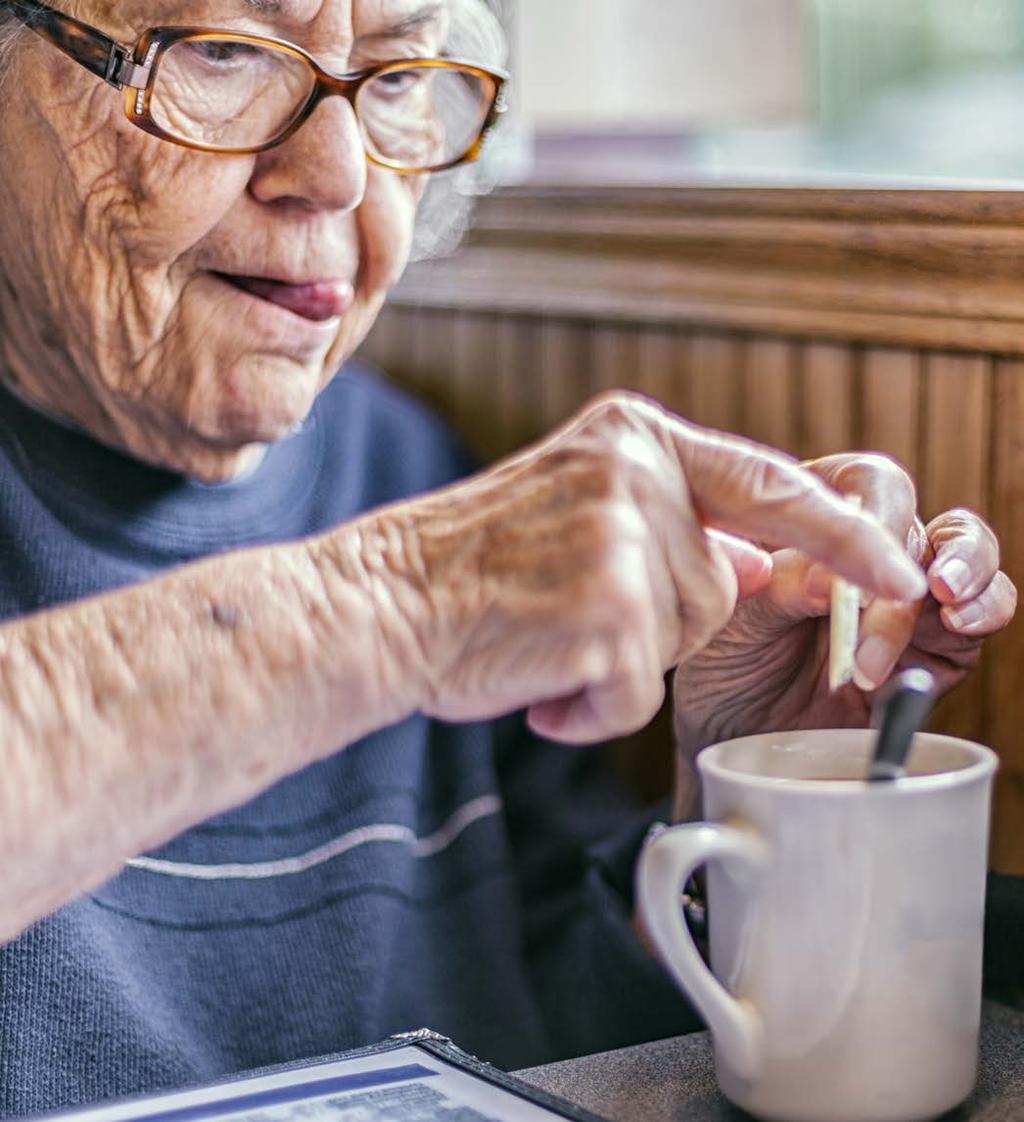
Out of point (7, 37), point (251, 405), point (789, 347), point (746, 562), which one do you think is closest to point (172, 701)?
point (746, 562)

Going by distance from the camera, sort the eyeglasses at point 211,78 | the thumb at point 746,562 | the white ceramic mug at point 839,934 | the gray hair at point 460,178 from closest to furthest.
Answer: the white ceramic mug at point 839,934
the thumb at point 746,562
the eyeglasses at point 211,78
the gray hair at point 460,178

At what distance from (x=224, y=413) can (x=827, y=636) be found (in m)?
0.48

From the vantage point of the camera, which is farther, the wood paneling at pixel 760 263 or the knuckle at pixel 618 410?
the wood paneling at pixel 760 263

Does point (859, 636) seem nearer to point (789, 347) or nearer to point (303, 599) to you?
point (303, 599)

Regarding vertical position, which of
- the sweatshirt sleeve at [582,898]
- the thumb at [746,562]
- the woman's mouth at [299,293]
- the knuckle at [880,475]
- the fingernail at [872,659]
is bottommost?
the sweatshirt sleeve at [582,898]

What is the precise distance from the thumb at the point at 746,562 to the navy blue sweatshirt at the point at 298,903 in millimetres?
380

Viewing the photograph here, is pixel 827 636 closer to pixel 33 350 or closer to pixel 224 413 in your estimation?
pixel 224 413

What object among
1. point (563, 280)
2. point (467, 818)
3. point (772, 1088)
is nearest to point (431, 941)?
point (467, 818)

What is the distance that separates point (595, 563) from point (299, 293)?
0.52 meters

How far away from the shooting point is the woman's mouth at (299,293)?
1203 mm

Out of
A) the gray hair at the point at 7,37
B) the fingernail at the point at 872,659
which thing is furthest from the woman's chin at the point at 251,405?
the fingernail at the point at 872,659

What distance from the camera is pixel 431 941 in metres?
1.33

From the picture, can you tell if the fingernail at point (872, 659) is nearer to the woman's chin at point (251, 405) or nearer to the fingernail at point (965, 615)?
the fingernail at point (965, 615)

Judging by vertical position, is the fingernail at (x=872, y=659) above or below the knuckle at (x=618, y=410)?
below
